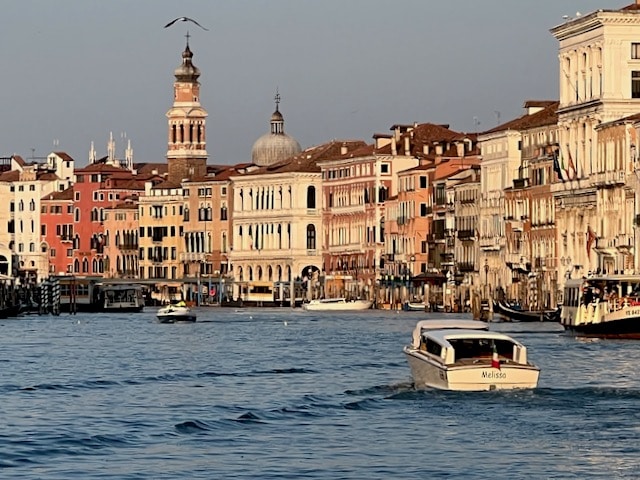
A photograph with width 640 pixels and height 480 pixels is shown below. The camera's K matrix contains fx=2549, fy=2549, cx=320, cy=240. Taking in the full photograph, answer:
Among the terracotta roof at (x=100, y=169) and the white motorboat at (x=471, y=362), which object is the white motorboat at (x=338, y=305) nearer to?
the terracotta roof at (x=100, y=169)

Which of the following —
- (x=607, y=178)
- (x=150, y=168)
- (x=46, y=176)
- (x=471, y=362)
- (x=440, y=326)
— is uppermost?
(x=150, y=168)

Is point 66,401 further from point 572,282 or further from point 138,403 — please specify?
point 572,282

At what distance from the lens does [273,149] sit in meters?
143

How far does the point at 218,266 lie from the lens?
452 feet

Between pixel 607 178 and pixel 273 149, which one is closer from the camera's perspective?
pixel 607 178

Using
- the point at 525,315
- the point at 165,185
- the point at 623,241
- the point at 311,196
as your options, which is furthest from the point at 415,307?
the point at 165,185

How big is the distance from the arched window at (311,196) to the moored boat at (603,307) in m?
70.4

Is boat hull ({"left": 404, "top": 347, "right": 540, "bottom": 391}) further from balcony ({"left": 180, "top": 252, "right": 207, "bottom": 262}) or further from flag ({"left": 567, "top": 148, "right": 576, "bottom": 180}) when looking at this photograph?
balcony ({"left": 180, "top": 252, "right": 207, "bottom": 262})

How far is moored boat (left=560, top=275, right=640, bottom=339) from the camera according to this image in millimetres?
52188

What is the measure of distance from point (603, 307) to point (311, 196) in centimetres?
7605

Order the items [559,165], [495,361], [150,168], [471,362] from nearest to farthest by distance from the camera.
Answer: [495,361] < [471,362] < [559,165] < [150,168]

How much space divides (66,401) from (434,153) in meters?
84.7

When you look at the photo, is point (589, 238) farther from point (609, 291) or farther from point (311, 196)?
point (311, 196)

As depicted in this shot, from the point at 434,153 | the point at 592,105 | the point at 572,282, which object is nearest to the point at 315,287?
the point at 434,153
